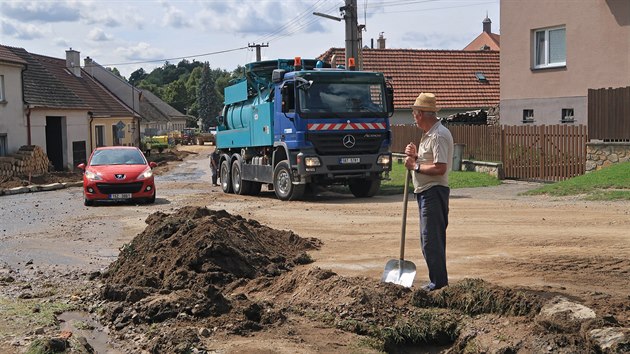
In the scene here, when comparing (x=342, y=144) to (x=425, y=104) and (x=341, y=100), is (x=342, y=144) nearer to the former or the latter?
(x=341, y=100)

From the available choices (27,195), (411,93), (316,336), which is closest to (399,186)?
(27,195)

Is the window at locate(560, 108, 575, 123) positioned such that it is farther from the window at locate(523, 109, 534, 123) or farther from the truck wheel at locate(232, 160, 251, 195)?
the truck wheel at locate(232, 160, 251, 195)

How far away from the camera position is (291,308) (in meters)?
7.61

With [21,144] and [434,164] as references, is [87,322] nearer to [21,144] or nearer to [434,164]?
[434,164]

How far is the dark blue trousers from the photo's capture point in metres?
7.56

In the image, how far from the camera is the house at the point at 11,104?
118 feet

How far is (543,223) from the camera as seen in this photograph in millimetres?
13234

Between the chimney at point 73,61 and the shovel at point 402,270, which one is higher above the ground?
the chimney at point 73,61

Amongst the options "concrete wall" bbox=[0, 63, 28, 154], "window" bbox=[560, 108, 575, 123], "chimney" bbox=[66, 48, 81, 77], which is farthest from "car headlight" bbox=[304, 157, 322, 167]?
"chimney" bbox=[66, 48, 81, 77]

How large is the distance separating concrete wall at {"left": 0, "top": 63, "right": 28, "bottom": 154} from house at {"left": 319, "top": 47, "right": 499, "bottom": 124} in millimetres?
16152

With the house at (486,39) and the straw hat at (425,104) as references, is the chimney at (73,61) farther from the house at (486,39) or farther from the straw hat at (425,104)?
the straw hat at (425,104)

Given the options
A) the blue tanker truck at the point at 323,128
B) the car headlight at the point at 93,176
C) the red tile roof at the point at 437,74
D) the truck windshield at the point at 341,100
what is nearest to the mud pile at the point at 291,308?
the blue tanker truck at the point at 323,128

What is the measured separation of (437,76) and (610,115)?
78.8 feet

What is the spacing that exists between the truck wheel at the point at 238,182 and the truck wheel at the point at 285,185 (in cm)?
285
